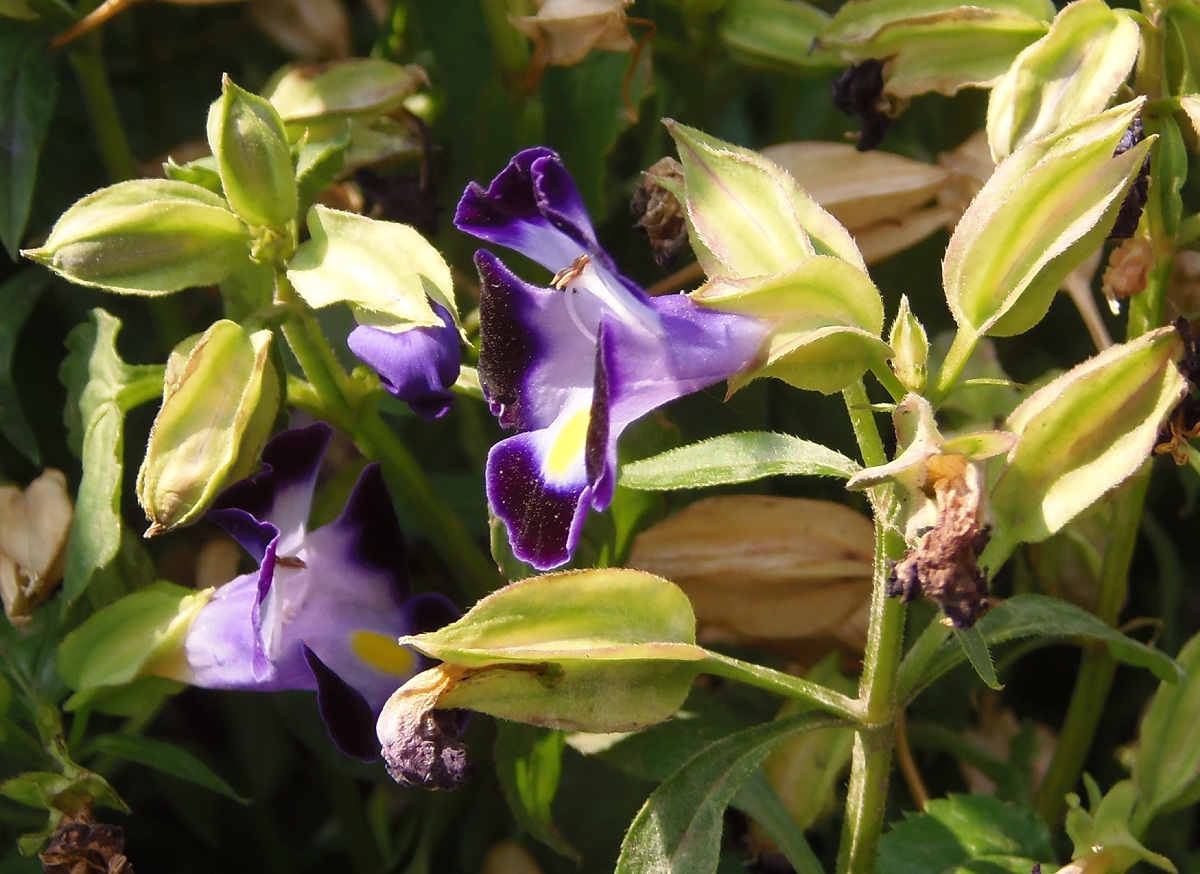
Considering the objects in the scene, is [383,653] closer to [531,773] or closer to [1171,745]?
[531,773]

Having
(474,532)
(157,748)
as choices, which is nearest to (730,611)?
(474,532)

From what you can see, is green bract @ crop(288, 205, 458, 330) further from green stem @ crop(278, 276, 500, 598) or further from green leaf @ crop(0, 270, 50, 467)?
green leaf @ crop(0, 270, 50, 467)

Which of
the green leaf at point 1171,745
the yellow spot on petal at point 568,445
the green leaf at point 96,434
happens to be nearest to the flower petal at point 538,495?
the yellow spot on petal at point 568,445

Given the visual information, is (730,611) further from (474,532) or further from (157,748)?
(157,748)

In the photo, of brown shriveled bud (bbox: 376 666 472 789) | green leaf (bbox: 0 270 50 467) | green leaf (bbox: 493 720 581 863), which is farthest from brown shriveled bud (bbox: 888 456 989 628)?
green leaf (bbox: 0 270 50 467)

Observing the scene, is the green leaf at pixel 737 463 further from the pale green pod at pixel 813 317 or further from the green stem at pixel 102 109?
the green stem at pixel 102 109

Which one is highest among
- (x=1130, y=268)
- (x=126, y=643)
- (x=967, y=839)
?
(x=1130, y=268)

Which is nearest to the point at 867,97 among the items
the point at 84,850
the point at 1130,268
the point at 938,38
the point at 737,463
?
the point at 938,38
